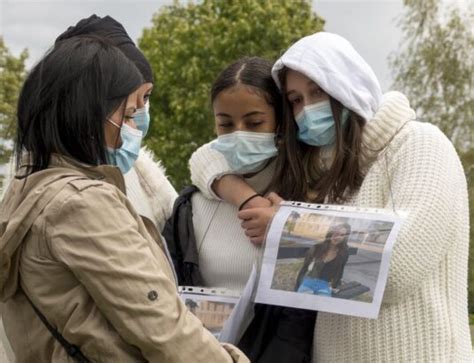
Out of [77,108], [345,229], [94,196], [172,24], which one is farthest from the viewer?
[172,24]

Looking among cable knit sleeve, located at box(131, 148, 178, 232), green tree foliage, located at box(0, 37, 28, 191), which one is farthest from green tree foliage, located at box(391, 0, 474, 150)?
cable knit sleeve, located at box(131, 148, 178, 232)

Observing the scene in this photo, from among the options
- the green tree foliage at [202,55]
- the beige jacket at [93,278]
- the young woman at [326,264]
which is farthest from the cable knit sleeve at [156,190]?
the green tree foliage at [202,55]

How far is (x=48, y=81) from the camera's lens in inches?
77.4

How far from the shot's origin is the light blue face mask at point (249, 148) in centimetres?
290

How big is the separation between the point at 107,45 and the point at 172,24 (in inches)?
1043

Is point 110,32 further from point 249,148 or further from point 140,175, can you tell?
point 249,148

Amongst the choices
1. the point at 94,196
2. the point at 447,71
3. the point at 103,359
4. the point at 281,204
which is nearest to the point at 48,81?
the point at 94,196

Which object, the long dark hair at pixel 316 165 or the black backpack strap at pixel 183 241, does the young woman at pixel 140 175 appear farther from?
the long dark hair at pixel 316 165

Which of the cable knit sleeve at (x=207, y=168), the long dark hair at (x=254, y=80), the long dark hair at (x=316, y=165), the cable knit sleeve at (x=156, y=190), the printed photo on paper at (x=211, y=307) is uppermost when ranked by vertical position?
the long dark hair at (x=254, y=80)

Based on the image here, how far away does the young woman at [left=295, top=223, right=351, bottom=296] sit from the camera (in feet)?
7.58

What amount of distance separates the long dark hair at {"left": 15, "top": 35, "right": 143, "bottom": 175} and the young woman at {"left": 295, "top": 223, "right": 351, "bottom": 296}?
0.65 meters

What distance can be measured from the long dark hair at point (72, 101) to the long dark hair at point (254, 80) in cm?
95

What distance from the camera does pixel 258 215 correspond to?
8.91 feet

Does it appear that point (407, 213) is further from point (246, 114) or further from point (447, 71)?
point (447, 71)
